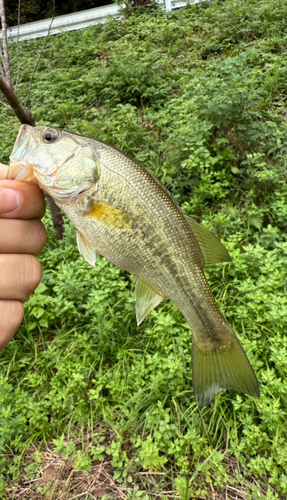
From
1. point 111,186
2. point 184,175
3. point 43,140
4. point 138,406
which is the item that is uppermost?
point 43,140

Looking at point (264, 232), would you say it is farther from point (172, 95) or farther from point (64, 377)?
point (172, 95)

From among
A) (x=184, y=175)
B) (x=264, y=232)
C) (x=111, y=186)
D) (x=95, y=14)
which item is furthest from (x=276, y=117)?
(x=95, y=14)

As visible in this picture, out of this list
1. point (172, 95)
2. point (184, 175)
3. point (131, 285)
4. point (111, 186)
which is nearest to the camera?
point (111, 186)

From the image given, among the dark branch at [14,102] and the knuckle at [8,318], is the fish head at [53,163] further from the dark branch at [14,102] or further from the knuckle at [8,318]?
the dark branch at [14,102]

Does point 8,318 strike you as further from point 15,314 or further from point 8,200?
point 8,200

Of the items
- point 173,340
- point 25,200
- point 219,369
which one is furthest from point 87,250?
point 173,340

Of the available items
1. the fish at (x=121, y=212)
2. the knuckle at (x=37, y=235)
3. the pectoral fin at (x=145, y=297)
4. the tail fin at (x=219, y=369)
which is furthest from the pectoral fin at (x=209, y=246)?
the knuckle at (x=37, y=235)
